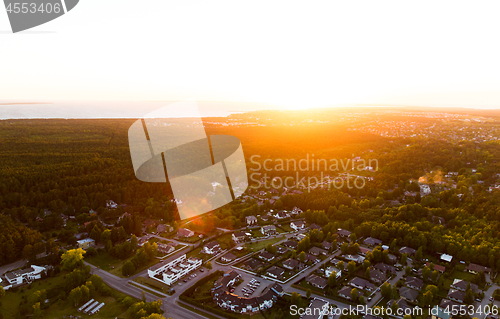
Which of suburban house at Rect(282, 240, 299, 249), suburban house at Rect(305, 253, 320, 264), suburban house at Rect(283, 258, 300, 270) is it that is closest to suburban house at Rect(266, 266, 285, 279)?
suburban house at Rect(283, 258, 300, 270)

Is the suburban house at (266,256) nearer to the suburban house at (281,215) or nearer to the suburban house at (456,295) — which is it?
the suburban house at (281,215)

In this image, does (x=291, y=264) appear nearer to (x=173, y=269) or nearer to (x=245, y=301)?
(x=245, y=301)

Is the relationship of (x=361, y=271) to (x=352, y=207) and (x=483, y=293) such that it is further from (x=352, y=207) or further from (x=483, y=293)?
(x=352, y=207)

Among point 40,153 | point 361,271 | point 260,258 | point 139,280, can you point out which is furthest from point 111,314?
point 40,153

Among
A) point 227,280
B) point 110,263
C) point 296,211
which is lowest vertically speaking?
point 110,263

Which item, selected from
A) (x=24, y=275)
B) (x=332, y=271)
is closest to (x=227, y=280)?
(x=332, y=271)

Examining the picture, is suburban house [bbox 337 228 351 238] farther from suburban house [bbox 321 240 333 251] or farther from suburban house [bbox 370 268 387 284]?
suburban house [bbox 370 268 387 284]

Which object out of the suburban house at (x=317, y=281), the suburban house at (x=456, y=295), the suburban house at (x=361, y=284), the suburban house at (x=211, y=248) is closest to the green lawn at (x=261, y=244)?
the suburban house at (x=211, y=248)
